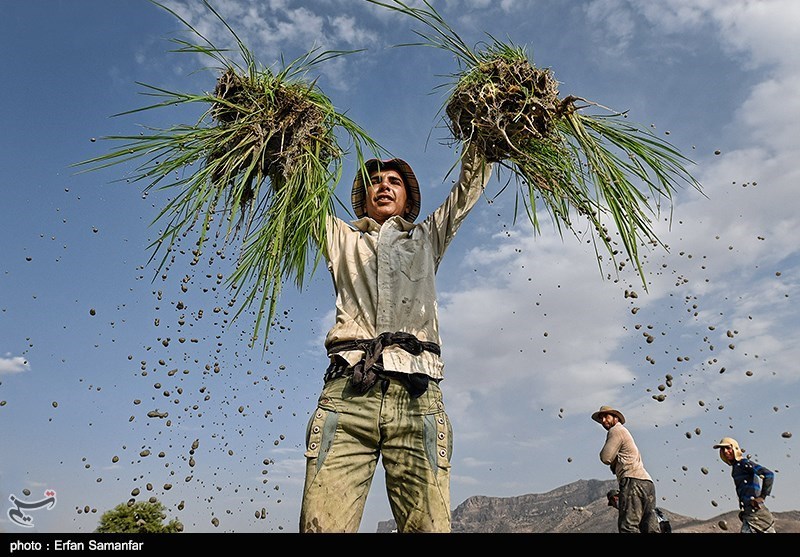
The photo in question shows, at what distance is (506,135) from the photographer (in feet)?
7.93

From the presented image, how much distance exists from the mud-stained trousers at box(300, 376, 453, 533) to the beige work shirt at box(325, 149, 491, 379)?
131 millimetres

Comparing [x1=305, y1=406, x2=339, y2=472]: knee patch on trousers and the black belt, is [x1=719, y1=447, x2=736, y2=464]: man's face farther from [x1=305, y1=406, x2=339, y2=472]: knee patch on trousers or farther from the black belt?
[x1=305, y1=406, x2=339, y2=472]: knee patch on trousers

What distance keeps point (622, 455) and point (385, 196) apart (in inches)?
168

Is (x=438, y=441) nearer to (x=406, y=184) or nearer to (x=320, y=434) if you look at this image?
(x=320, y=434)

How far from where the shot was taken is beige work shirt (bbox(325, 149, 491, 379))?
2273 millimetres

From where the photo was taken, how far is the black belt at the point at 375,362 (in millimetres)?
2129

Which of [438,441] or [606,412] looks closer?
[438,441]

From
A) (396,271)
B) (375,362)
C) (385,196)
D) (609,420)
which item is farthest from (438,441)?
(609,420)

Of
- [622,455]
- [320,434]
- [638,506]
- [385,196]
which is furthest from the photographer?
[622,455]

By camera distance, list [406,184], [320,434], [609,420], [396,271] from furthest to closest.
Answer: [609,420] → [406,184] → [396,271] → [320,434]

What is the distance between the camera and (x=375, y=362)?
216cm

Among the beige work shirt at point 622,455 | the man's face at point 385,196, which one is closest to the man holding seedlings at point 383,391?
the man's face at point 385,196
